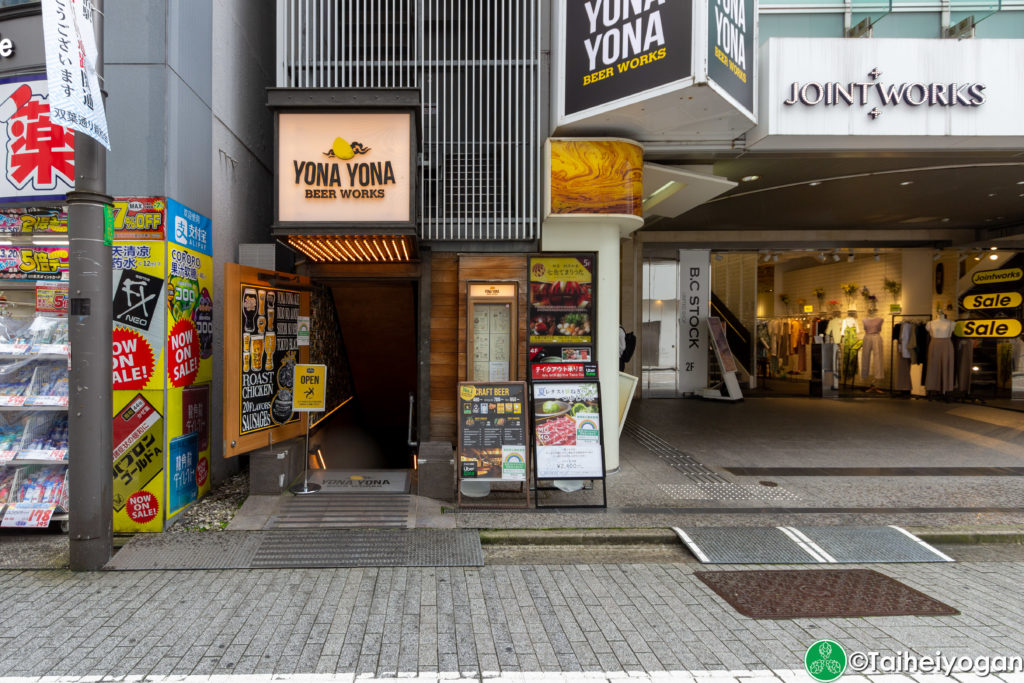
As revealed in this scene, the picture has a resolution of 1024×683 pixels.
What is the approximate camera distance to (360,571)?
462 cm

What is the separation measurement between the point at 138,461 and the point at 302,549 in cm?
184

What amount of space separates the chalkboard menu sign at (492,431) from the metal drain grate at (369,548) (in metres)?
0.77

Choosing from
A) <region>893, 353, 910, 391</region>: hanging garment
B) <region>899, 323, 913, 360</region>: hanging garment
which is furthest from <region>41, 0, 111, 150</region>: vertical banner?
<region>893, 353, 910, 391</region>: hanging garment

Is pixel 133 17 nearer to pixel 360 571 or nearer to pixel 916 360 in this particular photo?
pixel 360 571

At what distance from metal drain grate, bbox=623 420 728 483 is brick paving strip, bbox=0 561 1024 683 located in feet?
8.71

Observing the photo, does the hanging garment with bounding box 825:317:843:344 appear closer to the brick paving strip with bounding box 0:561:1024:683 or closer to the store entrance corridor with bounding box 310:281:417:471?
the store entrance corridor with bounding box 310:281:417:471

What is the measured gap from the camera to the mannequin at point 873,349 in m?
16.6

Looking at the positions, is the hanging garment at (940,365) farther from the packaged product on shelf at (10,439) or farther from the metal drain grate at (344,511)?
the packaged product on shelf at (10,439)

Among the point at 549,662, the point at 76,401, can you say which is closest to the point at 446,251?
the point at 76,401

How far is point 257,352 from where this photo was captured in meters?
6.34

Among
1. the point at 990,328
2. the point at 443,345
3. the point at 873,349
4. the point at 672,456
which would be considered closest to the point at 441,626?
the point at 443,345

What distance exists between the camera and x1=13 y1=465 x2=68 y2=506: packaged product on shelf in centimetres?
531

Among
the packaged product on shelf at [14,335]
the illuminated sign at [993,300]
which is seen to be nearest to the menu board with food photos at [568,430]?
the packaged product on shelf at [14,335]

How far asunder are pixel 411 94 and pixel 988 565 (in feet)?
23.1
